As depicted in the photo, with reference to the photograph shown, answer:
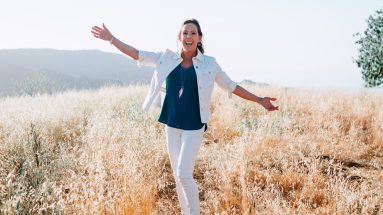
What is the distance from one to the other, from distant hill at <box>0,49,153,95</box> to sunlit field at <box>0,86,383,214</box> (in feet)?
192

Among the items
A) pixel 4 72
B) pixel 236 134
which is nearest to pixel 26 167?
pixel 236 134

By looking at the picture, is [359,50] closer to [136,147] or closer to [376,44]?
[376,44]

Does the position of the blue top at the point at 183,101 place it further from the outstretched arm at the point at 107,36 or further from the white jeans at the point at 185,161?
the outstretched arm at the point at 107,36

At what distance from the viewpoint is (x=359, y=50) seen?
16000mm

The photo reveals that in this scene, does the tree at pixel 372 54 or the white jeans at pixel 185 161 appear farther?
the tree at pixel 372 54

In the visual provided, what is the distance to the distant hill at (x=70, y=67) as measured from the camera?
2692 inches

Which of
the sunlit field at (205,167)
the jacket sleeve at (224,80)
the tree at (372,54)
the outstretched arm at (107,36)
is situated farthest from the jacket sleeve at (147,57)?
the tree at (372,54)

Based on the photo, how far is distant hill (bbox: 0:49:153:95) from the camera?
6838cm

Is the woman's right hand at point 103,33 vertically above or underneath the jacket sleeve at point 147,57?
above

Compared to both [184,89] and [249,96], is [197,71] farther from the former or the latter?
[249,96]

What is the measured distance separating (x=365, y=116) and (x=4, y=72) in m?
67.7

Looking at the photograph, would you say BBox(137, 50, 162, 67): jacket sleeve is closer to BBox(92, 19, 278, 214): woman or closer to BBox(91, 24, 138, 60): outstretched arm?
BBox(92, 19, 278, 214): woman

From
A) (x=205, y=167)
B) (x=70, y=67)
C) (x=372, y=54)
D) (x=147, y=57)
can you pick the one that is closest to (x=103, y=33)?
(x=147, y=57)

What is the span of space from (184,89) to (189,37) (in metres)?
0.49
